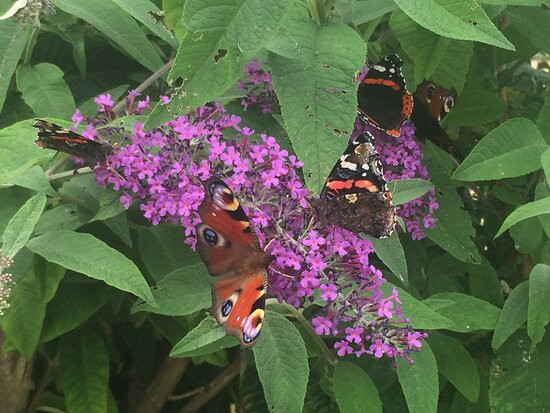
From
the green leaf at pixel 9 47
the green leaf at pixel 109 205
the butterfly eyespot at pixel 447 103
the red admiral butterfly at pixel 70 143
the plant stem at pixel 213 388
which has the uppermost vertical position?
the green leaf at pixel 9 47

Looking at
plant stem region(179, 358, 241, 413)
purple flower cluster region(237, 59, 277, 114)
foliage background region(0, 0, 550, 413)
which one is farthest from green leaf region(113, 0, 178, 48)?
plant stem region(179, 358, 241, 413)

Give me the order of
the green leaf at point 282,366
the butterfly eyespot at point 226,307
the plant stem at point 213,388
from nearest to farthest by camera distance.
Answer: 1. the butterfly eyespot at point 226,307
2. the green leaf at point 282,366
3. the plant stem at point 213,388

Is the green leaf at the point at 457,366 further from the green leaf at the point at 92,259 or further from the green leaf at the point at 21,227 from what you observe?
the green leaf at the point at 21,227

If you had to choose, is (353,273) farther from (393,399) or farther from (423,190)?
(393,399)

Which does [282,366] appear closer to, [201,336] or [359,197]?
[201,336]

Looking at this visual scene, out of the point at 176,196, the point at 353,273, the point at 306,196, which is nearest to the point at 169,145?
the point at 176,196

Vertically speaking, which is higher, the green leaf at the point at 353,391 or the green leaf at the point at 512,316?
the green leaf at the point at 512,316

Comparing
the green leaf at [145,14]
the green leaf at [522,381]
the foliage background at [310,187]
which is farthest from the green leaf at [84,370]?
the green leaf at [522,381]
